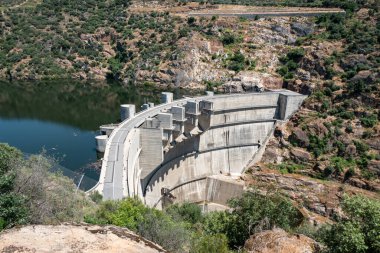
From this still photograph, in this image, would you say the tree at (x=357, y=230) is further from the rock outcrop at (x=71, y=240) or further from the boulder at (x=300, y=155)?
the boulder at (x=300, y=155)

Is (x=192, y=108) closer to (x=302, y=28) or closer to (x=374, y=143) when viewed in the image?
(x=374, y=143)

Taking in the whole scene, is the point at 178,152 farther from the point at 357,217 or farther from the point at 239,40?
the point at 239,40

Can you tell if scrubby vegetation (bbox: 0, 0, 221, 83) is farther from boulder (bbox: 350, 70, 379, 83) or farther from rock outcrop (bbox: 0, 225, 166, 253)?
rock outcrop (bbox: 0, 225, 166, 253)

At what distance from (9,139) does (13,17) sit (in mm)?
50797

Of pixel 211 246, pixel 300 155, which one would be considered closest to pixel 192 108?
pixel 300 155

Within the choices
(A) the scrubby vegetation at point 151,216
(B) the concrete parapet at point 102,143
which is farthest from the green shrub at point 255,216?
(B) the concrete parapet at point 102,143

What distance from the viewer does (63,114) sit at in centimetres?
5759

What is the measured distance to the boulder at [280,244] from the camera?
1266cm

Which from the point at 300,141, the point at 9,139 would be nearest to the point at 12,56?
the point at 9,139

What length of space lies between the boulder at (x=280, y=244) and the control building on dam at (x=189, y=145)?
387 inches

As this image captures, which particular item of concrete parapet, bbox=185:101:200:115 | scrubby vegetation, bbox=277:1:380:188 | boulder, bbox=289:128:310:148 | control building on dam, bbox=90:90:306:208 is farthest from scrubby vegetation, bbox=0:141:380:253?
boulder, bbox=289:128:310:148

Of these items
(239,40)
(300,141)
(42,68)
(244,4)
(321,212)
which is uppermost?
(244,4)

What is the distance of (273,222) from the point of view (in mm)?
16172

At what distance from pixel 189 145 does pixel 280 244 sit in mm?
28027
